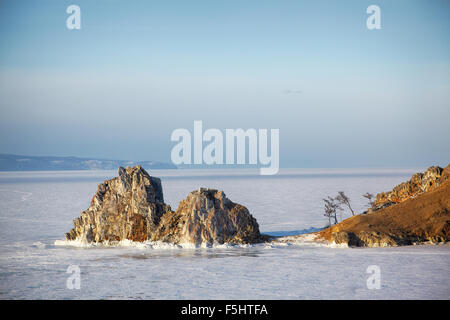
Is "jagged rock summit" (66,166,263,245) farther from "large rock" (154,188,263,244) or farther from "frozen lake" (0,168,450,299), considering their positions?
"frozen lake" (0,168,450,299)

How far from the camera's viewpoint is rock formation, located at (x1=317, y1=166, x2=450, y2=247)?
108 ft

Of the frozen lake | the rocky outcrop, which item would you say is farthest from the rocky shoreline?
the rocky outcrop

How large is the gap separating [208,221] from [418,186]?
18.8m

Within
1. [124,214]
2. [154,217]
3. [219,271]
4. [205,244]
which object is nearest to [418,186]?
[205,244]

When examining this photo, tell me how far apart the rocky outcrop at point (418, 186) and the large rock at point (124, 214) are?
1714 centimetres

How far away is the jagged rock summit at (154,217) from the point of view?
33.3 m

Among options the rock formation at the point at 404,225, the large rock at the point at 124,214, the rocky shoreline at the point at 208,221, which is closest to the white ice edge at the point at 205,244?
the rocky shoreline at the point at 208,221

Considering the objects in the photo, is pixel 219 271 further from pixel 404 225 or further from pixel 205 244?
pixel 404 225

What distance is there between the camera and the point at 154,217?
34.7 m

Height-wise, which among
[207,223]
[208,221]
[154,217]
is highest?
[154,217]

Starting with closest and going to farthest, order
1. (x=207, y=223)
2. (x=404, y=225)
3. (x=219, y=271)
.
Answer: (x=219, y=271) < (x=207, y=223) < (x=404, y=225)

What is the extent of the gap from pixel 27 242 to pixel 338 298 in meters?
22.3
